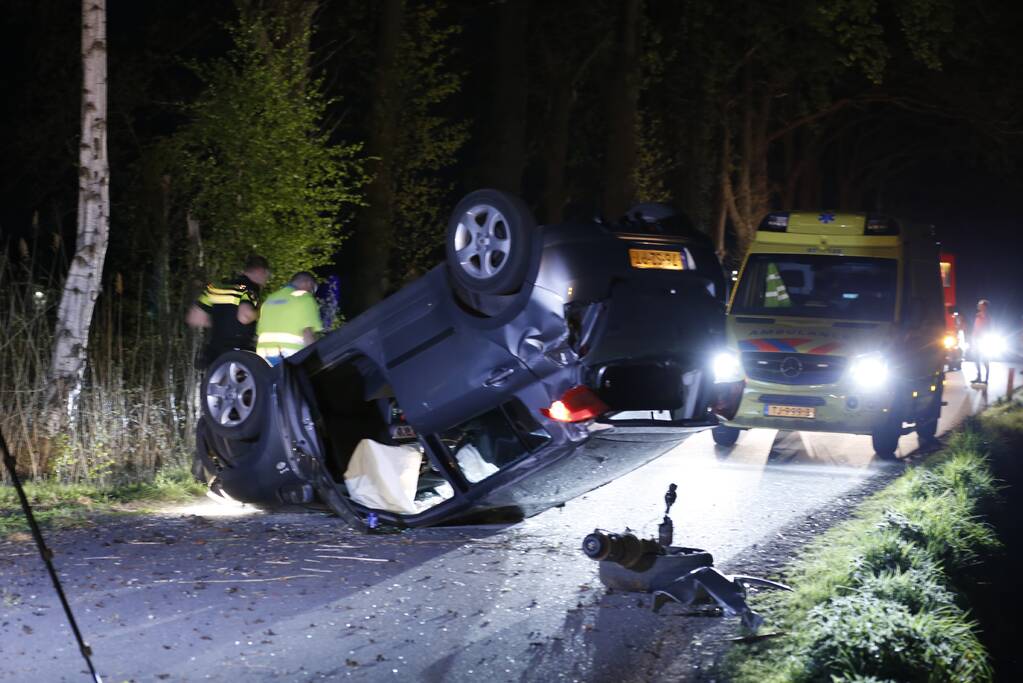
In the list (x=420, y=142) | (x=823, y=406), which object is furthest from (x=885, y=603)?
(x=420, y=142)

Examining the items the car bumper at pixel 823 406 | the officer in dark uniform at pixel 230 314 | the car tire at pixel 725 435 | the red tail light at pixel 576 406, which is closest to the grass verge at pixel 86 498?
the officer in dark uniform at pixel 230 314

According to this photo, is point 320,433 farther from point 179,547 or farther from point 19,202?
point 19,202

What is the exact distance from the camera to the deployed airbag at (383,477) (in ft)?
28.7

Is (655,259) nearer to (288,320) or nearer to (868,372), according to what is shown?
(288,320)

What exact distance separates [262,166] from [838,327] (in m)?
Result: 6.05

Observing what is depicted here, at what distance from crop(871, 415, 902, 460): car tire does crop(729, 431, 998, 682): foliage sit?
358cm

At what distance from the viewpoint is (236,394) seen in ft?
29.9

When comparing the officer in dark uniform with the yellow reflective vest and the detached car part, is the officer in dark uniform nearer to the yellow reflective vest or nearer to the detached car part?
the yellow reflective vest

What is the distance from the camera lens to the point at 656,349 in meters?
7.88

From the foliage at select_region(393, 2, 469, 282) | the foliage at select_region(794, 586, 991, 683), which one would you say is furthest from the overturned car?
the foliage at select_region(393, 2, 469, 282)

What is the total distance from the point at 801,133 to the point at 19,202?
1072 inches

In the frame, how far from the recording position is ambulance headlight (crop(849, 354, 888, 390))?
533 inches

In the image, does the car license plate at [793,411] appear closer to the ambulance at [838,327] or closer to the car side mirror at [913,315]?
the ambulance at [838,327]

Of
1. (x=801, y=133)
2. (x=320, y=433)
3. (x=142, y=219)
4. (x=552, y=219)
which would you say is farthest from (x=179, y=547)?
(x=801, y=133)
